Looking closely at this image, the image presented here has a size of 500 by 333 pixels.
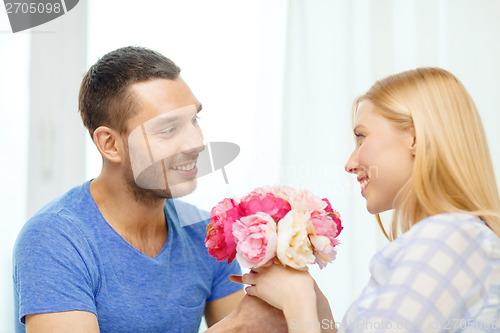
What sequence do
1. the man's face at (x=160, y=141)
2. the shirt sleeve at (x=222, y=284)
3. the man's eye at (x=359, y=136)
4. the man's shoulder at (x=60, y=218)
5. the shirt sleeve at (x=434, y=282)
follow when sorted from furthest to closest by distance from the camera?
the shirt sleeve at (x=222, y=284) → the man's face at (x=160, y=141) → the man's shoulder at (x=60, y=218) → the man's eye at (x=359, y=136) → the shirt sleeve at (x=434, y=282)

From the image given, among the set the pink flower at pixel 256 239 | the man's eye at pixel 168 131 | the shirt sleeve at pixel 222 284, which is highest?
the man's eye at pixel 168 131

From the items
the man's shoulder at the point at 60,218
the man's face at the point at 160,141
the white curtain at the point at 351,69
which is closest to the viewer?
the man's shoulder at the point at 60,218

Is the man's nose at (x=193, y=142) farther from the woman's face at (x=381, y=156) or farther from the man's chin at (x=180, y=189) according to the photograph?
the woman's face at (x=381, y=156)

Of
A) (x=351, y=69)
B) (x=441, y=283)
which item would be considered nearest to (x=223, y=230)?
(x=441, y=283)

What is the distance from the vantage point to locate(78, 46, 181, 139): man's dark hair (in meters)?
1.54

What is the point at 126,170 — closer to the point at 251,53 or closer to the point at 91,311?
the point at 91,311

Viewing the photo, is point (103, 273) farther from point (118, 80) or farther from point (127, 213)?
point (118, 80)

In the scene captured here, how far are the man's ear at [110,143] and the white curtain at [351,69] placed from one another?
79 cm

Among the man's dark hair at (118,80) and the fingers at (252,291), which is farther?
the man's dark hair at (118,80)

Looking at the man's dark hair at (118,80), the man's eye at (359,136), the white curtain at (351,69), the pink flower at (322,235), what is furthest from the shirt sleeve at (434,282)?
the white curtain at (351,69)

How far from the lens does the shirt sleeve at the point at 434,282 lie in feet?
2.99

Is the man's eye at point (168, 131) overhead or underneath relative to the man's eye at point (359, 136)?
underneath

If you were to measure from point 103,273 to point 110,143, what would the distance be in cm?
38

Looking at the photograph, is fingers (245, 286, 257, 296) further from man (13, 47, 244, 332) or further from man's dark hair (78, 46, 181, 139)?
man's dark hair (78, 46, 181, 139)
